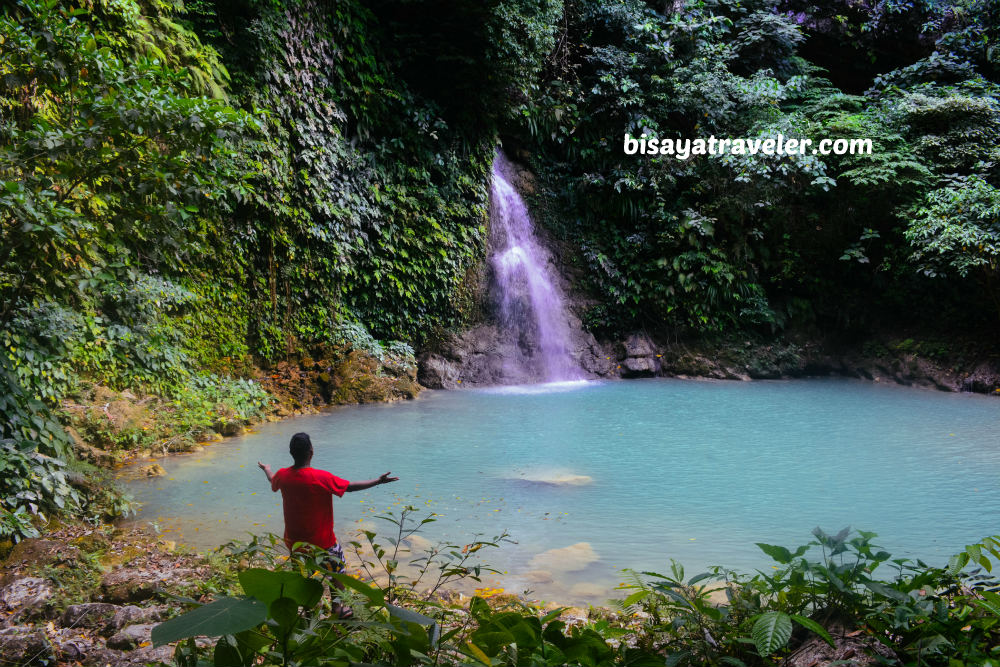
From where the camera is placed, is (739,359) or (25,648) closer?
(25,648)

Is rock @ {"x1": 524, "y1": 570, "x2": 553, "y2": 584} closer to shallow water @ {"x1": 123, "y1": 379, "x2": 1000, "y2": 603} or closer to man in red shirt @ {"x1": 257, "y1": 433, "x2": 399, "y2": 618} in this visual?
shallow water @ {"x1": 123, "y1": 379, "x2": 1000, "y2": 603}

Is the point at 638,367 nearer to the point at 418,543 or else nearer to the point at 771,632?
the point at 418,543

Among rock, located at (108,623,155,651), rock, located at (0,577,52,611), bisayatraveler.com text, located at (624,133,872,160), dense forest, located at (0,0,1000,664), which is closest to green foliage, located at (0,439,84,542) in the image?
dense forest, located at (0,0,1000,664)

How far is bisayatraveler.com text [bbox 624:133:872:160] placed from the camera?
13.1 m

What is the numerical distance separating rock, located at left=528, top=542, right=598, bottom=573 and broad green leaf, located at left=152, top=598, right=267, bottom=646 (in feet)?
11.7

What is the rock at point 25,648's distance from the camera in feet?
8.19

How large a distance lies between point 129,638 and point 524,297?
11.3 m

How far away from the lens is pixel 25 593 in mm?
3322

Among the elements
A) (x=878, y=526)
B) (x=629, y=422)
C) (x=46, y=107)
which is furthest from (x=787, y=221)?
(x=46, y=107)

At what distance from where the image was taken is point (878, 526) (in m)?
4.96

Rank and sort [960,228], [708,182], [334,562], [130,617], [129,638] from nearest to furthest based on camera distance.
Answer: [334,562] < [129,638] < [130,617] < [960,228] < [708,182]

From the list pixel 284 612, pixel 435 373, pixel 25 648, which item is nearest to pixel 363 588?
pixel 284 612

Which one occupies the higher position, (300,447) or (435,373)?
(300,447)

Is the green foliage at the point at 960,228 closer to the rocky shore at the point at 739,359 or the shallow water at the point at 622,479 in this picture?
the rocky shore at the point at 739,359
